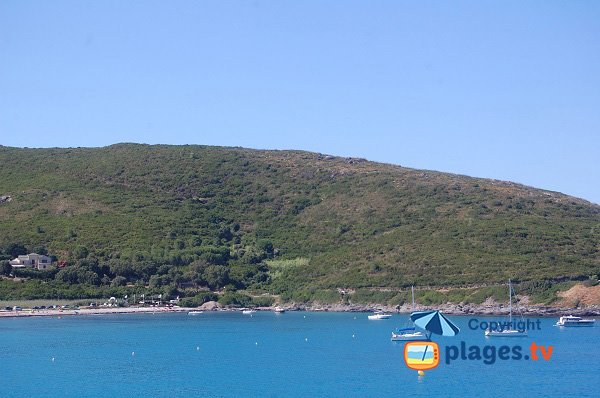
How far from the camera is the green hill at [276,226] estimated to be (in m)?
→ 104

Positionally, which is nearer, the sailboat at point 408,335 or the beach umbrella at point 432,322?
the beach umbrella at point 432,322

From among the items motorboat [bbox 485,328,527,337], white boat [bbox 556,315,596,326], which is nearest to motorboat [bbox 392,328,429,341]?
motorboat [bbox 485,328,527,337]

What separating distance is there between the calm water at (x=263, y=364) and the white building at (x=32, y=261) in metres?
18.4

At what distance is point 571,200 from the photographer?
13325 centimetres

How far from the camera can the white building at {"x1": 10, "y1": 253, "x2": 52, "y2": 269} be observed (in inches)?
4208

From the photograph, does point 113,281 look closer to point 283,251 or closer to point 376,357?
point 283,251

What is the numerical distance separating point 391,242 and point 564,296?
2600cm

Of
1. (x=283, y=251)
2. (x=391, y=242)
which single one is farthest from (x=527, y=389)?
(x=283, y=251)

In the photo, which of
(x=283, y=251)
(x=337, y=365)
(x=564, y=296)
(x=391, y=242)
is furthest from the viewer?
(x=283, y=251)

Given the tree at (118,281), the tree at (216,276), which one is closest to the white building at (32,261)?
the tree at (118,281)

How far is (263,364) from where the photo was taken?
59.1 metres

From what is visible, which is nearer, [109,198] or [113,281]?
[113,281]

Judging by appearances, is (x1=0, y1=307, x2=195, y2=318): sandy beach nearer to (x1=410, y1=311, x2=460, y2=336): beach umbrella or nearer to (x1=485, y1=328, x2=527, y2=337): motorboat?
(x1=485, y1=328, x2=527, y2=337): motorboat

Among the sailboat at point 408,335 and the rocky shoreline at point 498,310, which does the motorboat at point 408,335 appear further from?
the rocky shoreline at point 498,310
